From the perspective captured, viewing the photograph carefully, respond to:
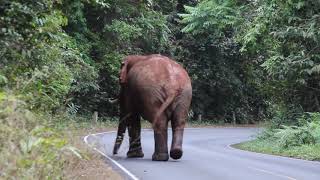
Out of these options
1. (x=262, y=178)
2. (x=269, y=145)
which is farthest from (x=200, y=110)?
(x=262, y=178)

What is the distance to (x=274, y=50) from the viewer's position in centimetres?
2791

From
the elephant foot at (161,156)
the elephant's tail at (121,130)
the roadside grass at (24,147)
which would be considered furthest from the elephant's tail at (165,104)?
the roadside grass at (24,147)

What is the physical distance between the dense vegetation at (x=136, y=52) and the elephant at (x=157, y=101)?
1.80 metres

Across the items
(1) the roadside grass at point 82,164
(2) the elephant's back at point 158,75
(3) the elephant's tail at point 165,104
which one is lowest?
(1) the roadside grass at point 82,164

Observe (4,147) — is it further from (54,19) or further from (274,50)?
(274,50)

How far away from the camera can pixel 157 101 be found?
1662cm

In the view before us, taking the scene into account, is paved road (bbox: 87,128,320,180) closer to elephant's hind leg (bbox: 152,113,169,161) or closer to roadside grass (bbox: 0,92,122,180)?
elephant's hind leg (bbox: 152,113,169,161)

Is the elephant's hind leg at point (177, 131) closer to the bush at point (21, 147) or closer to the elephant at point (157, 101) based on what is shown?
the elephant at point (157, 101)

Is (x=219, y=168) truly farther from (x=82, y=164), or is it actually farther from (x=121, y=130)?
(x=82, y=164)

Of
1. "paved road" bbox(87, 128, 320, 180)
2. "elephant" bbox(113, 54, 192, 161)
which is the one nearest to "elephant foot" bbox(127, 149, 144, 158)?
"elephant" bbox(113, 54, 192, 161)

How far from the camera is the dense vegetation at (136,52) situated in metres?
7.13

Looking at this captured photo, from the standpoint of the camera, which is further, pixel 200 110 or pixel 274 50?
pixel 200 110

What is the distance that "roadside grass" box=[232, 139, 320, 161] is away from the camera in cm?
1974

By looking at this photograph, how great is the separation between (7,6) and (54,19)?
1.69 meters
